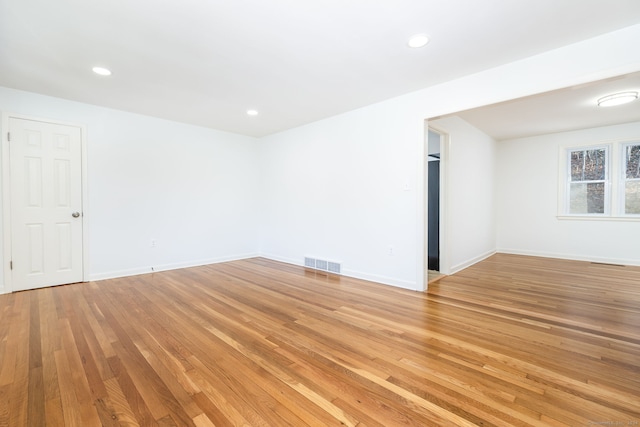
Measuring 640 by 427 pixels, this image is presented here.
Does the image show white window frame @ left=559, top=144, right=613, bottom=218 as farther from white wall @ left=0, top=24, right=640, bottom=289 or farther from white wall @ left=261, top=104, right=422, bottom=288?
white wall @ left=261, top=104, right=422, bottom=288

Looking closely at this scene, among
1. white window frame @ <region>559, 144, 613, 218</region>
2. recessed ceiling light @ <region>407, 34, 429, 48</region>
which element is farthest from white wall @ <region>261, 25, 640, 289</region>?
white window frame @ <region>559, 144, 613, 218</region>

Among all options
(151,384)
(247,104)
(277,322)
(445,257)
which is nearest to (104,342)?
(151,384)

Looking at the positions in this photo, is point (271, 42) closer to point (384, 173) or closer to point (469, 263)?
point (384, 173)

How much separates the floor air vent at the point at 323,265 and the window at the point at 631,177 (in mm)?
5491

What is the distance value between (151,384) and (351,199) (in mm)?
3271

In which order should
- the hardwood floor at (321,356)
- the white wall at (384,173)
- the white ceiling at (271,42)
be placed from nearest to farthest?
1. the hardwood floor at (321,356)
2. the white ceiling at (271,42)
3. the white wall at (384,173)

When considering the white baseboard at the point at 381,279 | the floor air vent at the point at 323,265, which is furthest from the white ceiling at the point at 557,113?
the floor air vent at the point at 323,265

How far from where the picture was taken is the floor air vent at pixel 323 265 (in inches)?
176

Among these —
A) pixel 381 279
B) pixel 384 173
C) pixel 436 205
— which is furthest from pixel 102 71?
pixel 436 205

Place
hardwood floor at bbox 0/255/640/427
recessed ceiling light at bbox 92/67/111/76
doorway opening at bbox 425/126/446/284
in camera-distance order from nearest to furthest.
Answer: hardwood floor at bbox 0/255/640/427
recessed ceiling light at bbox 92/67/111/76
doorway opening at bbox 425/126/446/284

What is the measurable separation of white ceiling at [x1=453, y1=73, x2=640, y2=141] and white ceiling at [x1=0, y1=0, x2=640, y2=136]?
1064mm

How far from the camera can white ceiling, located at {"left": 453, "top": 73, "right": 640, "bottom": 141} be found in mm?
3594

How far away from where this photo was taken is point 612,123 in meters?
5.11

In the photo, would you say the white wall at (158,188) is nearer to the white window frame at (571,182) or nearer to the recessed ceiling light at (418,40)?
the recessed ceiling light at (418,40)
